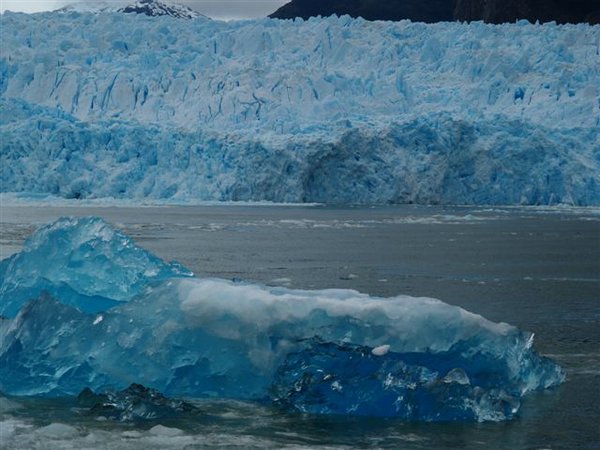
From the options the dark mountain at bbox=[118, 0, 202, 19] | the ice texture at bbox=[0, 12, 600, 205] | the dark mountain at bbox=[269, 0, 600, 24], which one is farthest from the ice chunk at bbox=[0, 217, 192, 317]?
the dark mountain at bbox=[118, 0, 202, 19]

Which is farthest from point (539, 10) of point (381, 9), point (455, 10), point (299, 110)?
point (299, 110)

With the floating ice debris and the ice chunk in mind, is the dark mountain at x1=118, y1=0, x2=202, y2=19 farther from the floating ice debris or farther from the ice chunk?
the floating ice debris

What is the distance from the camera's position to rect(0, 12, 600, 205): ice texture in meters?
24.4

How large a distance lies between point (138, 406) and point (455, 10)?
5371cm

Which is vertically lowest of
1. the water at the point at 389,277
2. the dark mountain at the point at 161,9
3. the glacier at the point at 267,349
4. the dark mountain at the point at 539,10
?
the water at the point at 389,277

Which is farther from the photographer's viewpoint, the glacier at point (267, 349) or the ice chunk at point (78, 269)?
the ice chunk at point (78, 269)

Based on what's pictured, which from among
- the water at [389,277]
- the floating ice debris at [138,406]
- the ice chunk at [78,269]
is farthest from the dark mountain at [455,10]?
the floating ice debris at [138,406]

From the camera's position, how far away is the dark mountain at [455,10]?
166 ft

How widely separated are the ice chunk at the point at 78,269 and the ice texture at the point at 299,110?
60.1ft

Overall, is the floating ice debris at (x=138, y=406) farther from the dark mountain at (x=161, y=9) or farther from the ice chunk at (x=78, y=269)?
the dark mountain at (x=161, y=9)

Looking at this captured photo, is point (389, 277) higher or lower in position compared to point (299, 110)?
lower

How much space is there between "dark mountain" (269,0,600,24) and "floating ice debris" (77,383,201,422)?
45.4 m

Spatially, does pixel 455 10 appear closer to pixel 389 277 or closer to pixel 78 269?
pixel 389 277

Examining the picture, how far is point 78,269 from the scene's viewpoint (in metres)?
5.73
